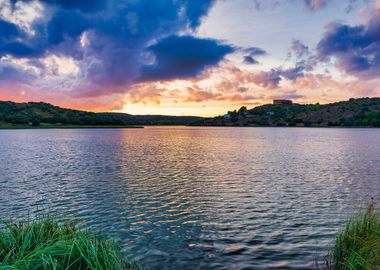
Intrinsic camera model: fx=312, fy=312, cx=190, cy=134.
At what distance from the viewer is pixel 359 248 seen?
1187cm

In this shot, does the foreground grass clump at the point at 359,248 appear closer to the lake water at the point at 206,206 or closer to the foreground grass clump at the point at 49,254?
the lake water at the point at 206,206

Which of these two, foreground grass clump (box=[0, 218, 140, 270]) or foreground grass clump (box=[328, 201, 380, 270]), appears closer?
foreground grass clump (box=[0, 218, 140, 270])

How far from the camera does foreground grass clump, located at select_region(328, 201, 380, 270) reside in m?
10.5

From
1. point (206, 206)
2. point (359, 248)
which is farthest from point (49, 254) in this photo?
point (206, 206)

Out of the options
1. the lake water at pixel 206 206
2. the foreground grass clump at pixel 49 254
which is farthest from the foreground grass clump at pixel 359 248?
the foreground grass clump at pixel 49 254

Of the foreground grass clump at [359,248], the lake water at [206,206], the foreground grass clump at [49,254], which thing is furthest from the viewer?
the lake water at [206,206]

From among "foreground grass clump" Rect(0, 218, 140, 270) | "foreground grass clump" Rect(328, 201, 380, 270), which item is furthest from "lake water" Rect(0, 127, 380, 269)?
"foreground grass clump" Rect(0, 218, 140, 270)

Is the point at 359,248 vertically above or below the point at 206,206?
above

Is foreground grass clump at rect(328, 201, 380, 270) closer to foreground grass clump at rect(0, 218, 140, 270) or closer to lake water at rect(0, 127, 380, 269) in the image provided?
lake water at rect(0, 127, 380, 269)

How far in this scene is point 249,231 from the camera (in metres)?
18.0

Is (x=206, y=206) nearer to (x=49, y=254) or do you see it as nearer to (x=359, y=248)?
(x=359, y=248)

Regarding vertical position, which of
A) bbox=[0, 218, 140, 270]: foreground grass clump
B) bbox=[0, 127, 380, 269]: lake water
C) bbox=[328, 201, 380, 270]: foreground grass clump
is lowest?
bbox=[0, 127, 380, 269]: lake water

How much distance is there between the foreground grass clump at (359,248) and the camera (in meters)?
10.5

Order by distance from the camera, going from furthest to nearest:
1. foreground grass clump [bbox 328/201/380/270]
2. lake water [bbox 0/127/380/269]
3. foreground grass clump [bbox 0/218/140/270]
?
lake water [bbox 0/127/380/269], foreground grass clump [bbox 328/201/380/270], foreground grass clump [bbox 0/218/140/270]
